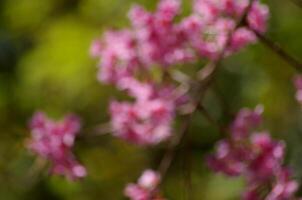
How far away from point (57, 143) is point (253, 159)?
0.43 meters

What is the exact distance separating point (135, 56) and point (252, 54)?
5.09ft

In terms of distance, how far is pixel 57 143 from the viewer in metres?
2.07

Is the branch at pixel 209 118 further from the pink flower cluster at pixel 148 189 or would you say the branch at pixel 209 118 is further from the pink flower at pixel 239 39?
the pink flower at pixel 239 39

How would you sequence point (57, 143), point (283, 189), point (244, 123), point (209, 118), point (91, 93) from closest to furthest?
1. point (209, 118)
2. point (283, 189)
3. point (244, 123)
4. point (57, 143)
5. point (91, 93)

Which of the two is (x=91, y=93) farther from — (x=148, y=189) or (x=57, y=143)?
(x=148, y=189)

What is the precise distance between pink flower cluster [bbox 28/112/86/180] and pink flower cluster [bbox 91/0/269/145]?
0.34ft

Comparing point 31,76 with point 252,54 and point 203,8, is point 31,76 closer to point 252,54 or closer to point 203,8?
point 252,54

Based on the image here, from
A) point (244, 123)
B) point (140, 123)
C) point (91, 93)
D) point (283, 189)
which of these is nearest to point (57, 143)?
point (140, 123)

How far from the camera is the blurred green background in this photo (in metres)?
3.54

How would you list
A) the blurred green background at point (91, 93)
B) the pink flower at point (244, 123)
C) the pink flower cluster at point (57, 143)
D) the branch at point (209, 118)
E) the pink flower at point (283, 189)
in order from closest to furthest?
the branch at point (209, 118), the pink flower at point (283, 189), the pink flower at point (244, 123), the pink flower cluster at point (57, 143), the blurred green background at point (91, 93)

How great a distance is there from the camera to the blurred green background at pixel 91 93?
3545 millimetres

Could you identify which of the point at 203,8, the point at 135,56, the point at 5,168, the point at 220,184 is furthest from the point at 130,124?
the point at 220,184

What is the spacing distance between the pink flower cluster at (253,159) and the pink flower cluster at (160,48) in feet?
0.47

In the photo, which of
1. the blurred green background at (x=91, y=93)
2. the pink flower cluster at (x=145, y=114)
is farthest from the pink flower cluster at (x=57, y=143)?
the blurred green background at (x=91, y=93)
